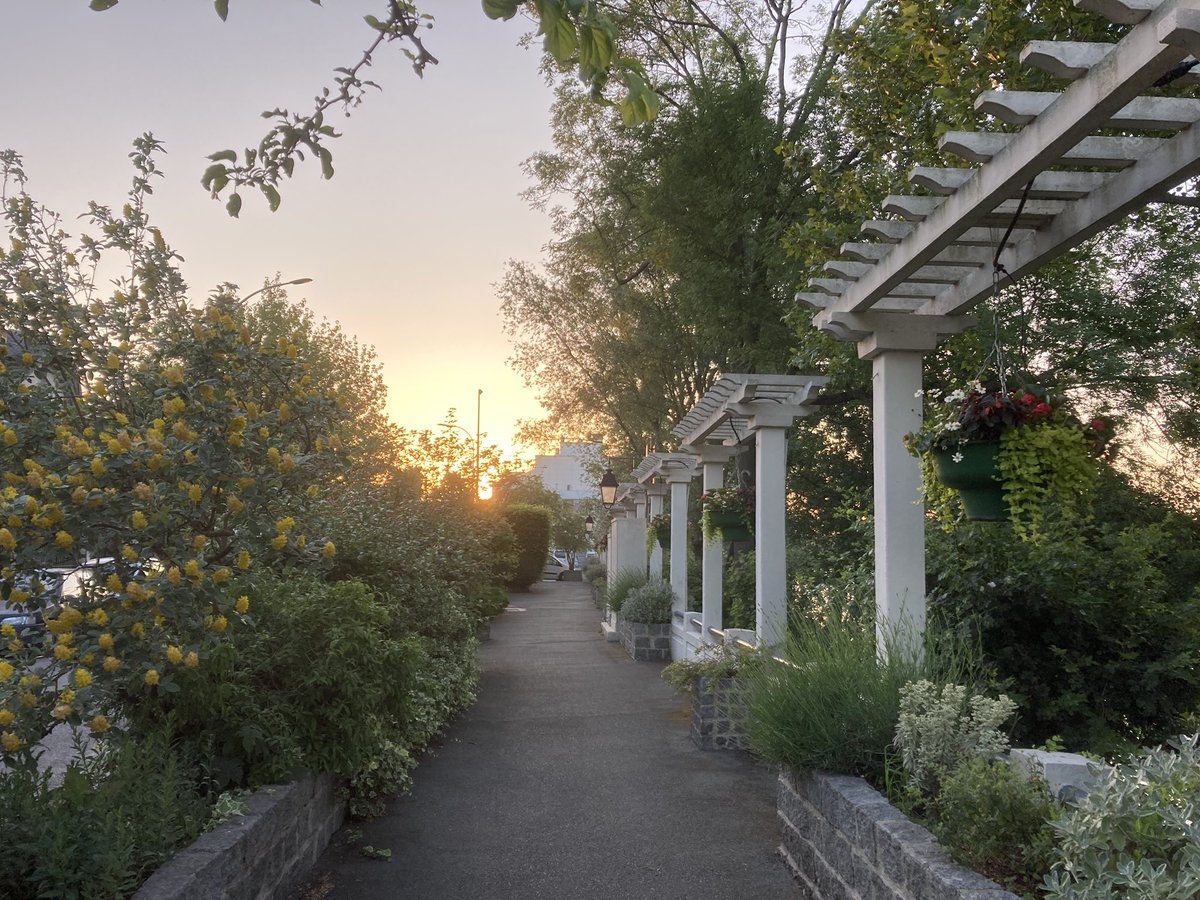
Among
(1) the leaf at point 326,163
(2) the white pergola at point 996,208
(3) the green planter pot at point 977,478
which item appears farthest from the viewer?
(3) the green planter pot at point 977,478

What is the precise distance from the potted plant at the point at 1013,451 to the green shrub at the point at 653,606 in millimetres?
10213

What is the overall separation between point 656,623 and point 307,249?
31.3ft

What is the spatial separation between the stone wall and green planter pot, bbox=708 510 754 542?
175 inches

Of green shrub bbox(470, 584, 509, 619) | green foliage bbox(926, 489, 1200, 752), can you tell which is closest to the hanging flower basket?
green shrub bbox(470, 584, 509, 619)

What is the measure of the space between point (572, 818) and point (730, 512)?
426cm

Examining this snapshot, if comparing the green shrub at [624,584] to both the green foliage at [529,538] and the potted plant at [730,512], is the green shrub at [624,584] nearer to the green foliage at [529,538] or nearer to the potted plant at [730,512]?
the potted plant at [730,512]

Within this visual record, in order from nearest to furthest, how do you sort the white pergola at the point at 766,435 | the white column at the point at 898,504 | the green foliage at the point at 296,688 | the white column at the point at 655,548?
1. the green foliage at the point at 296,688
2. the white column at the point at 898,504
3. the white pergola at the point at 766,435
4. the white column at the point at 655,548

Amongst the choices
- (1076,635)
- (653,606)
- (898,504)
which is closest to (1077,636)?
(1076,635)

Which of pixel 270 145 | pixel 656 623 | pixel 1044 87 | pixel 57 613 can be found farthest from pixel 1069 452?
pixel 656 623

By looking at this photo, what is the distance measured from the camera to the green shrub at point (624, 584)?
1708 centimetres

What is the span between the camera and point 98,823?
3223 mm

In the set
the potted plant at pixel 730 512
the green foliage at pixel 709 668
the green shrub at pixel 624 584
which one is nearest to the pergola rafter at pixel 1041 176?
the green foliage at pixel 709 668

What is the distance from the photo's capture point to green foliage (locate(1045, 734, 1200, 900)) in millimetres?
2510

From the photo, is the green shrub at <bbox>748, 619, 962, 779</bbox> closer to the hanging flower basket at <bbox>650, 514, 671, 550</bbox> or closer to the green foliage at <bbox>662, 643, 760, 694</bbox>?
the green foliage at <bbox>662, 643, 760, 694</bbox>
